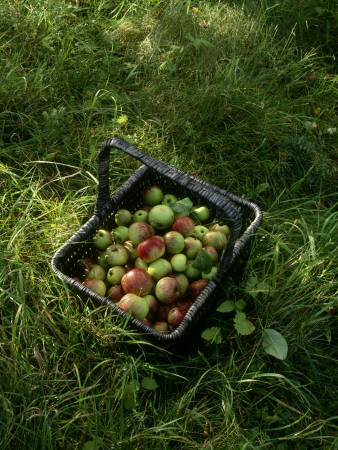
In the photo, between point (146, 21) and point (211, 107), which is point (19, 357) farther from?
point (146, 21)

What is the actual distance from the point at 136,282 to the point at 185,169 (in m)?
1.15

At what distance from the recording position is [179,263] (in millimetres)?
2262

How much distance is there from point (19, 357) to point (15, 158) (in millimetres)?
1449

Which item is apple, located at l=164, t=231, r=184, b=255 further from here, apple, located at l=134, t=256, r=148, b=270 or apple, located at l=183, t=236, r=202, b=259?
apple, located at l=134, t=256, r=148, b=270

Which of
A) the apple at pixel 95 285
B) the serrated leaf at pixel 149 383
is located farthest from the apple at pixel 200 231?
the serrated leaf at pixel 149 383

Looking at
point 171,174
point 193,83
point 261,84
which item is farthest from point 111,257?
point 261,84

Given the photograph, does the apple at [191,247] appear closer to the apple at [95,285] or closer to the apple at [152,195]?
the apple at [152,195]

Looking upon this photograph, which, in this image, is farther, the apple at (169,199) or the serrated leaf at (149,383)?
the apple at (169,199)

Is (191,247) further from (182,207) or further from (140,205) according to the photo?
(140,205)

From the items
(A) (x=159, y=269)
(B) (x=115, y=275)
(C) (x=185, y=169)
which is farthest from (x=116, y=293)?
(C) (x=185, y=169)

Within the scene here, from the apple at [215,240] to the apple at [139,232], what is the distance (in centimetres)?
31

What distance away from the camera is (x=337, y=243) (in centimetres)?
241

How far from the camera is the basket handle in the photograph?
1.86 metres

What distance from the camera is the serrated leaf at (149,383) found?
6.42ft
